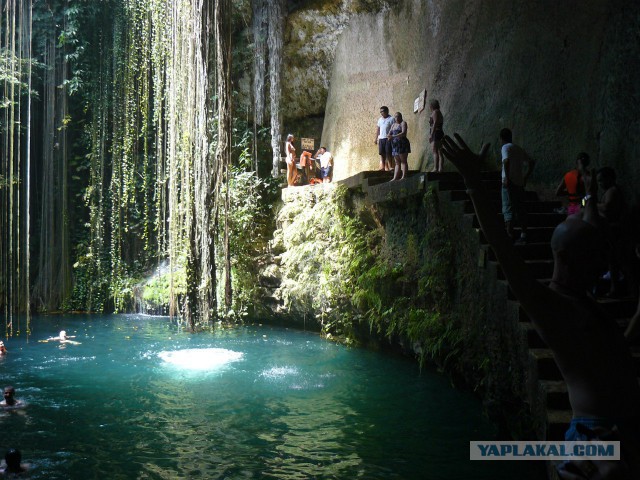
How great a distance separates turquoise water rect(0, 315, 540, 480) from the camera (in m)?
5.26

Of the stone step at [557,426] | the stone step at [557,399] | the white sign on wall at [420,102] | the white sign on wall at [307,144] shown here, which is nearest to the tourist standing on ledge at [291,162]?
the white sign on wall at [307,144]

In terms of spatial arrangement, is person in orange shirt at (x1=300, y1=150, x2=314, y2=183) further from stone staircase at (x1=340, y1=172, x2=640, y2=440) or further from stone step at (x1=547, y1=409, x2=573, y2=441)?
stone step at (x1=547, y1=409, x2=573, y2=441)

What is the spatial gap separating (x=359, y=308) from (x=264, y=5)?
27.5 feet

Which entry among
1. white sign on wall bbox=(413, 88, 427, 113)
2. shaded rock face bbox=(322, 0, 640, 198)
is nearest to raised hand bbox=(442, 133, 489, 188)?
shaded rock face bbox=(322, 0, 640, 198)

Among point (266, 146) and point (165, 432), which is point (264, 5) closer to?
point (266, 146)

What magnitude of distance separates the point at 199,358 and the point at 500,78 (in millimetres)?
6940

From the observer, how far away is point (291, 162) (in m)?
13.5

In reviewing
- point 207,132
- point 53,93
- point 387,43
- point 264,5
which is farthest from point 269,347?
point 53,93

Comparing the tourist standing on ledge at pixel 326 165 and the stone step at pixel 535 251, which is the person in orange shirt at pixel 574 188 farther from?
the tourist standing on ledge at pixel 326 165

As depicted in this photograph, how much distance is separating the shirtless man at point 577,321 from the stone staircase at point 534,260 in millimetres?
104

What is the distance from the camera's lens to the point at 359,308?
1038cm

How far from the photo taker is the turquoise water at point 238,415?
526 cm

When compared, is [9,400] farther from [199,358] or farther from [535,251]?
[535,251]

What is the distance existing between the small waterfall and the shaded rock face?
4.47ft
